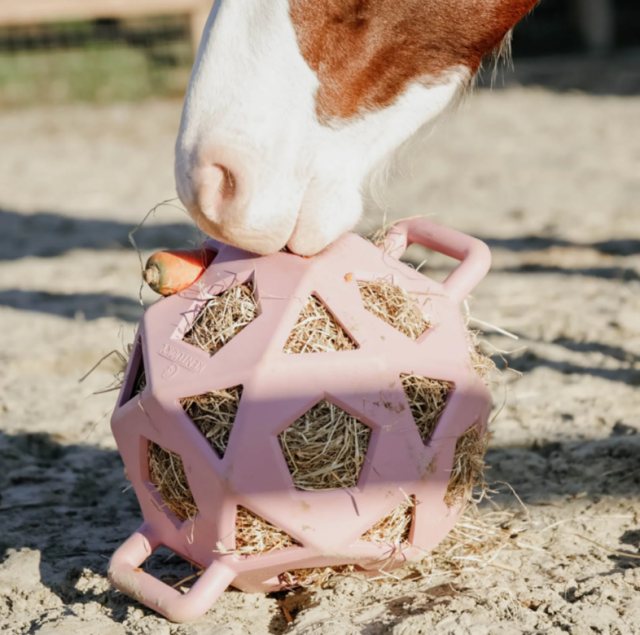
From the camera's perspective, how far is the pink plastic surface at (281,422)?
1.69 meters

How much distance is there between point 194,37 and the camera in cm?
827

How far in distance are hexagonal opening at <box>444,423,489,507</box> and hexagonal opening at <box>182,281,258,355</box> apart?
41 cm

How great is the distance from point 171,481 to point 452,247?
653 millimetres

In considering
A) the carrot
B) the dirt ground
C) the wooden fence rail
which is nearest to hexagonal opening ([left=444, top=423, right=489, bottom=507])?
the dirt ground

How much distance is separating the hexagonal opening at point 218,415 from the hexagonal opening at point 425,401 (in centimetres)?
27

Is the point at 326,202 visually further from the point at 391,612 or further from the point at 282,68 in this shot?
the point at 391,612

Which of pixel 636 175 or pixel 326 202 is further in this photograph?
pixel 636 175

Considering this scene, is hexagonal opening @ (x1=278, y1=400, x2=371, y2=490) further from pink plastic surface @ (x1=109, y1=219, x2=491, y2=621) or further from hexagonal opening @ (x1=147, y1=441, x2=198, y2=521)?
hexagonal opening @ (x1=147, y1=441, x2=198, y2=521)

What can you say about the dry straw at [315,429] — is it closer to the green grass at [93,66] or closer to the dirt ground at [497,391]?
the dirt ground at [497,391]

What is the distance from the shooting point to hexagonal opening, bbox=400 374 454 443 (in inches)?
69.6

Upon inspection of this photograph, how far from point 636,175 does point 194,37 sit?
13.1ft

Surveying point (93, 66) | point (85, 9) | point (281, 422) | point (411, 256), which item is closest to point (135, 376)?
point (281, 422)

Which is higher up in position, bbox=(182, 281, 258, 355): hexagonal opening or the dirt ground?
bbox=(182, 281, 258, 355): hexagonal opening

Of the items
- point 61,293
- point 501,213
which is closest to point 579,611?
point 61,293
